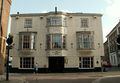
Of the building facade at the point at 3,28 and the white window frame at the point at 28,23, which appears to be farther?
the white window frame at the point at 28,23

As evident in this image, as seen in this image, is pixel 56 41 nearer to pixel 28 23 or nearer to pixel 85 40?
pixel 85 40

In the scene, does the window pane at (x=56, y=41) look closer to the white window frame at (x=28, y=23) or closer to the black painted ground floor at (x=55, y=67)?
the black painted ground floor at (x=55, y=67)

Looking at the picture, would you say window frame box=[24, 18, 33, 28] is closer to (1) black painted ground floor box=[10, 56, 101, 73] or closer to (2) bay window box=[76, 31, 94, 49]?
(1) black painted ground floor box=[10, 56, 101, 73]

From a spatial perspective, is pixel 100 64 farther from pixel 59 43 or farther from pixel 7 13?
pixel 7 13

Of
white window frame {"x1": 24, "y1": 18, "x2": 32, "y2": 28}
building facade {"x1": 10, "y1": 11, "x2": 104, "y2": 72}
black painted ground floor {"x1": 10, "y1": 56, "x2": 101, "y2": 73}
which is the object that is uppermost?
white window frame {"x1": 24, "y1": 18, "x2": 32, "y2": 28}

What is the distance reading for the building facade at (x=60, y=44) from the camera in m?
38.8

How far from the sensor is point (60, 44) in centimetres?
3869

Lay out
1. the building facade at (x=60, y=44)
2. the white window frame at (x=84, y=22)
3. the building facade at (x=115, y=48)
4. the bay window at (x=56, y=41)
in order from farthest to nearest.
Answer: the building facade at (x=115, y=48) < the white window frame at (x=84, y=22) < the building facade at (x=60, y=44) < the bay window at (x=56, y=41)

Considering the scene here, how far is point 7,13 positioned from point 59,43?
10269 millimetres

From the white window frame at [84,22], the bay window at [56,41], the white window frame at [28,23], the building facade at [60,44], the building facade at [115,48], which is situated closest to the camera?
the bay window at [56,41]

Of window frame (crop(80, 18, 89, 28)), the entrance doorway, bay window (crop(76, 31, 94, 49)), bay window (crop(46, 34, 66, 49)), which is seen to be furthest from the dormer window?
the entrance doorway

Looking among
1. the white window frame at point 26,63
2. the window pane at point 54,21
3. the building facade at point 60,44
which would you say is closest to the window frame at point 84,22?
the building facade at point 60,44

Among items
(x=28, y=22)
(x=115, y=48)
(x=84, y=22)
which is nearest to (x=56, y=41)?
(x=84, y=22)

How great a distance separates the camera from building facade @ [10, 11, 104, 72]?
1529 inches
